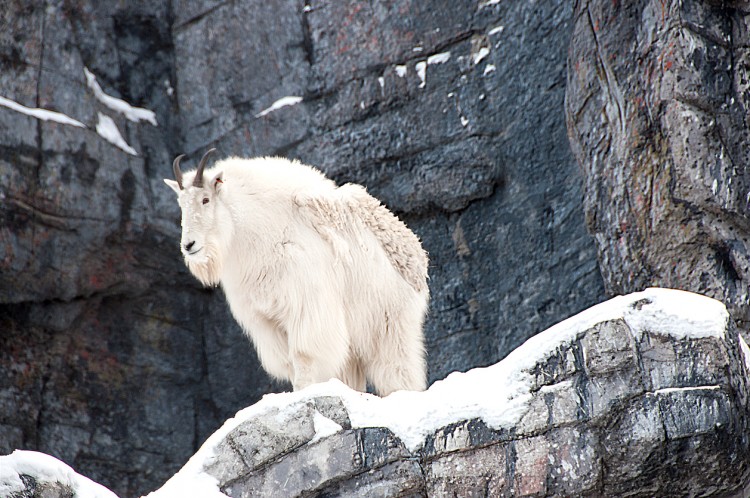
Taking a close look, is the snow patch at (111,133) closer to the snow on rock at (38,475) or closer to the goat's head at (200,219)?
the goat's head at (200,219)

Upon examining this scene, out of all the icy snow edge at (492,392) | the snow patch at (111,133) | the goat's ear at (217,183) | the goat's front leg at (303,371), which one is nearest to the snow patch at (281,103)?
the snow patch at (111,133)

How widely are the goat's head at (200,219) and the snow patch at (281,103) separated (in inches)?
166

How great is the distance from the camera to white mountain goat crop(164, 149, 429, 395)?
6.25m

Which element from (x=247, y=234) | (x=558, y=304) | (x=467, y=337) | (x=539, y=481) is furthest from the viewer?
(x=467, y=337)

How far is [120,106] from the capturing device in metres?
10.6

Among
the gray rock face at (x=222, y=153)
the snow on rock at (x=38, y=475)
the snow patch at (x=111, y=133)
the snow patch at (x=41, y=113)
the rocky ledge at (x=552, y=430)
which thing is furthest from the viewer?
the snow patch at (x=111, y=133)

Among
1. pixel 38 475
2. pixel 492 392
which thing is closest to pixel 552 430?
pixel 492 392

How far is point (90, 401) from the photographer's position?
10.2 meters

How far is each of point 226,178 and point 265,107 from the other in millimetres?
4150

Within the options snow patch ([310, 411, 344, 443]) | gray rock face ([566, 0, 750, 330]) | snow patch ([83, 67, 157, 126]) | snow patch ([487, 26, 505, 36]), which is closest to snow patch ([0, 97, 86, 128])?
snow patch ([83, 67, 157, 126])

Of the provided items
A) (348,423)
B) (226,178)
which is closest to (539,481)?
(348,423)

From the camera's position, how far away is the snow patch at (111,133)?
10.2 meters

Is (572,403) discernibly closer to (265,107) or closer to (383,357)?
(383,357)

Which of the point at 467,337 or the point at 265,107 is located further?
the point at 265,107
